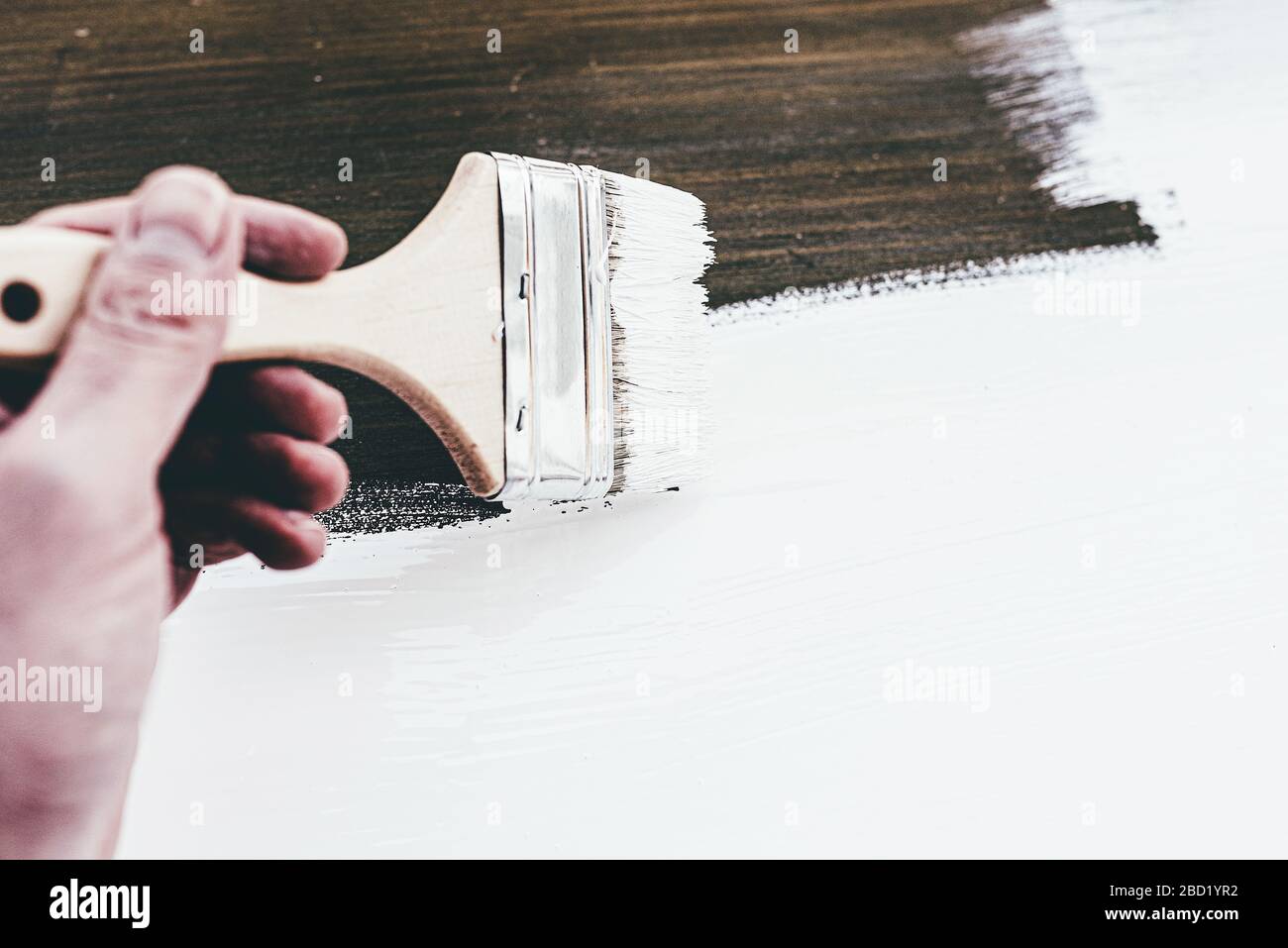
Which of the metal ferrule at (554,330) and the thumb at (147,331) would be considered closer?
the thumb at (147,331)

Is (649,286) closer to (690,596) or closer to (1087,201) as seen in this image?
(690,596)

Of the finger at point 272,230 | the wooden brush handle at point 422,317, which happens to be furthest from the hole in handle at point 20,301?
the finger at point 272,230

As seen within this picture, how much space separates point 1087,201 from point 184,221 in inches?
39.2

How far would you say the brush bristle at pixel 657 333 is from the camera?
0.95m

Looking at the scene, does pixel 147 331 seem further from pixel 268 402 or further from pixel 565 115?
pixel 565 115

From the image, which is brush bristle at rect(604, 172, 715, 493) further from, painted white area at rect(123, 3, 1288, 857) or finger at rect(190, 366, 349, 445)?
finger at rect(190, 366, 349, 445)

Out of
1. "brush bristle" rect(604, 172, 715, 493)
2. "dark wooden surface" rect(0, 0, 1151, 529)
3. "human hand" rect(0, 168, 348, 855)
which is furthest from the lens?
"dark wooden surface" rect(0, 0, 1151, 529)

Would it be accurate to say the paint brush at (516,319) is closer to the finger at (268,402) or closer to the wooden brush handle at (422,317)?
the wooden brush handle at (422,317)

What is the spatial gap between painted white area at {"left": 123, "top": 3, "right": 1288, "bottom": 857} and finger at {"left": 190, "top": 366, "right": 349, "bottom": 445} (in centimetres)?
17

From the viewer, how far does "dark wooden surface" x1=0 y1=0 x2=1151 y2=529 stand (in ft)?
3.57

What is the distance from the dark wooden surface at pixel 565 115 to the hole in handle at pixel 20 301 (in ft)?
1.33

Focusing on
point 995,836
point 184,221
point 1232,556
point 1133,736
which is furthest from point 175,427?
point 1232,556

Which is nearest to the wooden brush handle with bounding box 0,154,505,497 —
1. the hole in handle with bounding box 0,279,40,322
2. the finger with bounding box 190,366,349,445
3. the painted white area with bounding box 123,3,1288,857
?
the hole in handle with bounding box 0,279,40,322

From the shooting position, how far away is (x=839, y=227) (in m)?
1.12
